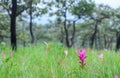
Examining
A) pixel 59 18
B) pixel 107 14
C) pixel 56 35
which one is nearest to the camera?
pixel 59 18

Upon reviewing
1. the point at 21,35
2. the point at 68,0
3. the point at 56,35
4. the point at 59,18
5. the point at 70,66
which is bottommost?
the point at 56,35

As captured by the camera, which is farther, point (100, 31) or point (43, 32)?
point (43, 32)

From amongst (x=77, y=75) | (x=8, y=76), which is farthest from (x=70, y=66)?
(x=8, y=76)

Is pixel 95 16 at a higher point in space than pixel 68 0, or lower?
lower

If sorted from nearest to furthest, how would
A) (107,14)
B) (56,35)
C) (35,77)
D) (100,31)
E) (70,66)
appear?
(35,77), (70,66), (107,14), (100,31), (56,35)

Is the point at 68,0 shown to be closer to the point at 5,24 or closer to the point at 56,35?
the point at 5,24

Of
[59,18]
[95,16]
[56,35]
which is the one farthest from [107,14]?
[56,35]

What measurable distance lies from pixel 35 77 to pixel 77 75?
1.19 feet

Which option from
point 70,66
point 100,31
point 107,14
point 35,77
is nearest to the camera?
point 35,77

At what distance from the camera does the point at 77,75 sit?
2.66 metres

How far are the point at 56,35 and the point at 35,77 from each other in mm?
71819

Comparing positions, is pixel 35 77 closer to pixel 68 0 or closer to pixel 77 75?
pixel 77 75

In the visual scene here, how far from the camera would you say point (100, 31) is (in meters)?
65.8

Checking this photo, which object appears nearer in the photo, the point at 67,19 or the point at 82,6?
the point at 82,6
